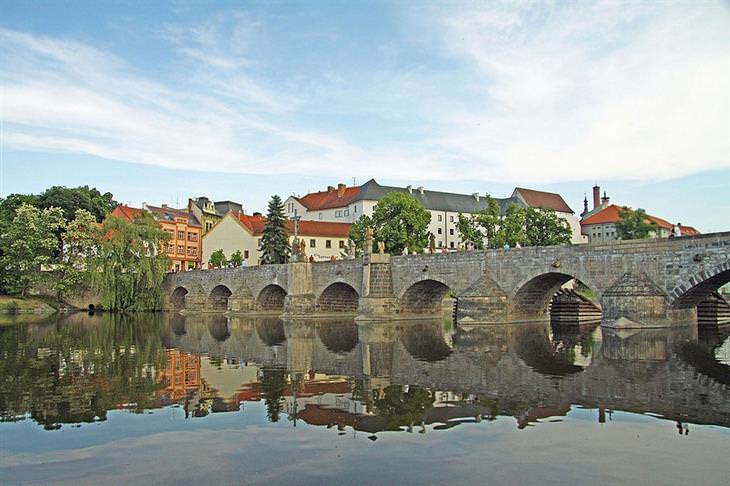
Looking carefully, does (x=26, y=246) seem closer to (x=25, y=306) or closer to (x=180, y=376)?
(x=25, y=306)

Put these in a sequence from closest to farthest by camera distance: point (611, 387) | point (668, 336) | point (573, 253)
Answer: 1. point (611, 387)
2. point (668, 336)
3. point (573, 253)

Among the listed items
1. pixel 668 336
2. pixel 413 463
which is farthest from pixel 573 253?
pixel 413 463

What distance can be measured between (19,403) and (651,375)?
12568 millimetres

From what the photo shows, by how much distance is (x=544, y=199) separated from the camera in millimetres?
97625

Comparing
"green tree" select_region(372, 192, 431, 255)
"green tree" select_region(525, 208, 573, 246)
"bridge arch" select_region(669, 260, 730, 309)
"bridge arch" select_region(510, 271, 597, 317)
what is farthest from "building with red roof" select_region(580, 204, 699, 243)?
"bridge arch" select_region(669, 260, 730, 309)

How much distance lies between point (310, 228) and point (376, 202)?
38.5ft

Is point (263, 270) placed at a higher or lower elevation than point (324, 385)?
higher

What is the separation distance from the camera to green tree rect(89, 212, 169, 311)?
1943 inches

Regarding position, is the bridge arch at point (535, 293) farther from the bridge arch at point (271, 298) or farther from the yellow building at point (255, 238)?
the yellow building at point (255, 238)

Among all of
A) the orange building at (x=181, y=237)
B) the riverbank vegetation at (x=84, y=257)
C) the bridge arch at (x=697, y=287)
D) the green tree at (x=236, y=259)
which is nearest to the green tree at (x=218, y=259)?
the green tree at (x=236, y=259)

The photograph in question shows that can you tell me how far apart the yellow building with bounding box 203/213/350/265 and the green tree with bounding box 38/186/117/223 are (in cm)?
1215

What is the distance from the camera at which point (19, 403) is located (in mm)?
11586

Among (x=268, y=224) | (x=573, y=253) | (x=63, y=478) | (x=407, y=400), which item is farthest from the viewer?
(x=268, y=224)

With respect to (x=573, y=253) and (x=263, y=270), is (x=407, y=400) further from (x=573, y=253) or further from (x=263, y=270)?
(x=263, y=270)
